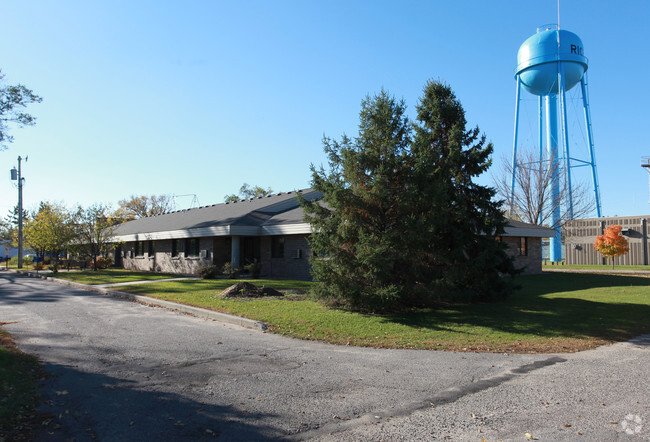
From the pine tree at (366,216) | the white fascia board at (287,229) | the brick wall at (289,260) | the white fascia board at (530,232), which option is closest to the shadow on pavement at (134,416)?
the pine tree at (366,216)

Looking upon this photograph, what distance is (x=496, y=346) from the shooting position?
323 inches

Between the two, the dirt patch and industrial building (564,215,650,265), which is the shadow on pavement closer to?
the dirt patch

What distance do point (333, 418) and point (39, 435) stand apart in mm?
2811

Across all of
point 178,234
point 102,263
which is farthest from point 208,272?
point 102,263

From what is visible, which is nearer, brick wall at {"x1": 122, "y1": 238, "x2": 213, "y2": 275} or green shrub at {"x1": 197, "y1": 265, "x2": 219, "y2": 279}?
green shrub at {"x1": 197, "y1": 265, "x2": 219, "y2": 279}

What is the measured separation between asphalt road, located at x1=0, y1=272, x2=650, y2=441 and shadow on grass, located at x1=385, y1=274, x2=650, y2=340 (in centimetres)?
109

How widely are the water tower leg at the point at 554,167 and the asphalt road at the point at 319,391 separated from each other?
955 inches

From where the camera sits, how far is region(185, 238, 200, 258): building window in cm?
2628

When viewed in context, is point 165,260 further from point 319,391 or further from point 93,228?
point 319,391

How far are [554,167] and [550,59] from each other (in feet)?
28.9

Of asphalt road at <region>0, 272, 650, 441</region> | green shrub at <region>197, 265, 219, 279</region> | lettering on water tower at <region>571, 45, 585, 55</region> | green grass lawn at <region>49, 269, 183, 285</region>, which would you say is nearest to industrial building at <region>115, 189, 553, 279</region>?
green shrub at <region>197, 265, 219, 279</region>

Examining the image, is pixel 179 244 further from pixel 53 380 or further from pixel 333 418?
pixel 333 418

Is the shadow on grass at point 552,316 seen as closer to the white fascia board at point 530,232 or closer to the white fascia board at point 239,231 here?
the white fascia board at point 530,232

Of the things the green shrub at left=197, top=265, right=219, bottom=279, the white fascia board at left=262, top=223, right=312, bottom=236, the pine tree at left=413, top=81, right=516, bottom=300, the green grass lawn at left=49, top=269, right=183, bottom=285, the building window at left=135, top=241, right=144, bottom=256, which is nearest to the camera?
the pine tree at left=413, top=81, right=516, bottom=300
